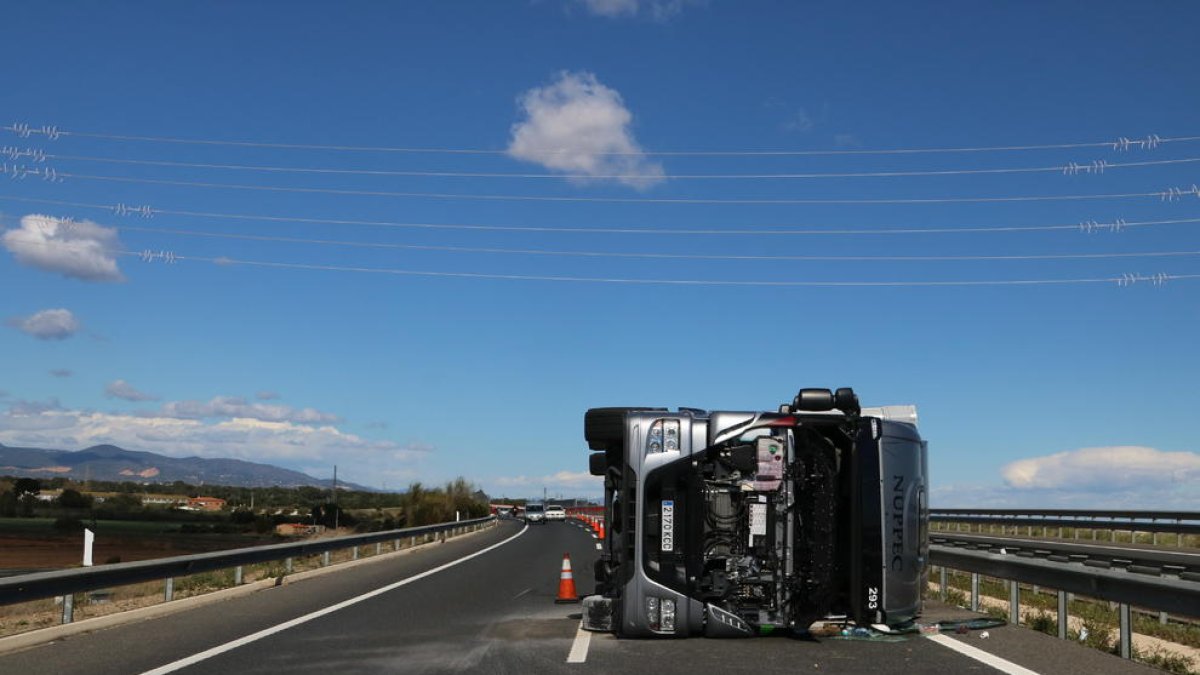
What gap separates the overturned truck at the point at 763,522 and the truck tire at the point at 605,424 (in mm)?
496

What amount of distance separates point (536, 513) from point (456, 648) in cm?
6879

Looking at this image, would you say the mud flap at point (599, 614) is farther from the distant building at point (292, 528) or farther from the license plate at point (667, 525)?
the distant building at point (292, 528)

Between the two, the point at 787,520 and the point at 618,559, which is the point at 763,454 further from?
the point at 618,559

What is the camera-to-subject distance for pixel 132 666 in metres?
10.2

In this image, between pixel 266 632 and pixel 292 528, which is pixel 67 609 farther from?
pixel 292 528

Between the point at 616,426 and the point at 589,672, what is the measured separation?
2686 millimetres

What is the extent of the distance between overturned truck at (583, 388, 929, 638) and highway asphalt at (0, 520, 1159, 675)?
0.44 meters

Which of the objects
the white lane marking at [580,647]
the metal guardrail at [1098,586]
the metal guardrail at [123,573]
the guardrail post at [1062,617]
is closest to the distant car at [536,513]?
the metal guardrail at [123,573]

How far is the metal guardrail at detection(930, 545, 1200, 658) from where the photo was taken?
377 inches

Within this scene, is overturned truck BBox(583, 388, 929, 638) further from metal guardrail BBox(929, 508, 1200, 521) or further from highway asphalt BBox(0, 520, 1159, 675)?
metal guardrail BBox(929, 508, 1200, 521)

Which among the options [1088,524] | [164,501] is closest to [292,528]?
[1088,524]

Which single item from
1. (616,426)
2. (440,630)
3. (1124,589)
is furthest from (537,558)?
(1124,589)

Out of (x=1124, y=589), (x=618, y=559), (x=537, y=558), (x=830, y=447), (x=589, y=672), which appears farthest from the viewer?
(x=537, y=558)

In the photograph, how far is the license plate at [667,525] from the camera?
10.8 m
